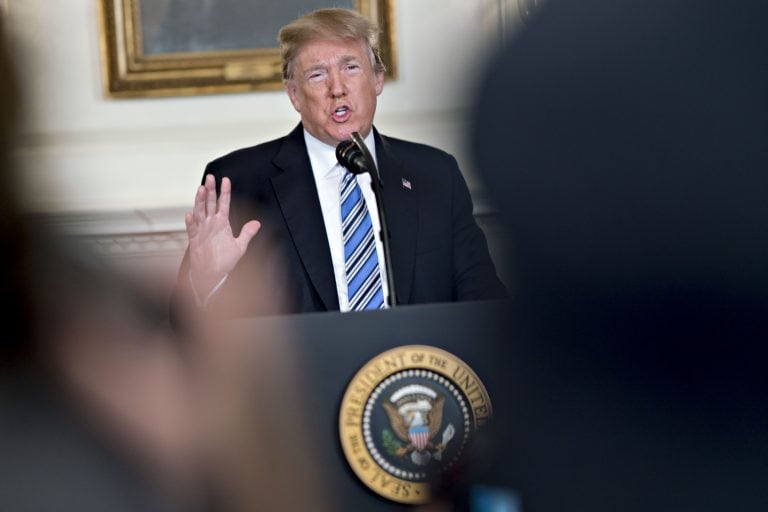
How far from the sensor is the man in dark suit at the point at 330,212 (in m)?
1.18

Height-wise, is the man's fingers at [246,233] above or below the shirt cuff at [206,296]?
above

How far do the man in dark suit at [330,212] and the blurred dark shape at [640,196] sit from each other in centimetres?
29

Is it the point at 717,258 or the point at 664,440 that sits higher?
the point at 717,258

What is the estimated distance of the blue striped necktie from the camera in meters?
1.44

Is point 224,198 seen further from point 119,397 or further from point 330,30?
point 330,30

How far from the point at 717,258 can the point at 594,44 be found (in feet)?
0.34

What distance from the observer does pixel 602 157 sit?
377 millimetres

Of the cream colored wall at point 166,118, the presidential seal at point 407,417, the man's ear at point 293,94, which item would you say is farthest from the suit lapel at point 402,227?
the cream colored wall at point 166,118

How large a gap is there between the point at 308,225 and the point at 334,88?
0.54m

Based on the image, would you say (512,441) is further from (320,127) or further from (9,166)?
(320,127)

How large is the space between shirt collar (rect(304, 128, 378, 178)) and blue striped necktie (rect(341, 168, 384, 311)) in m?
0.17

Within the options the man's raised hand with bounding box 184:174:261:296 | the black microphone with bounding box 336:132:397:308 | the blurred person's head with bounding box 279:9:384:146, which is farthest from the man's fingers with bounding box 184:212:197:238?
the blurred person's head with bounding box 279:9:384:146

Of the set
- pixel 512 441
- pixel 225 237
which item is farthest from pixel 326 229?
pixel 512 441

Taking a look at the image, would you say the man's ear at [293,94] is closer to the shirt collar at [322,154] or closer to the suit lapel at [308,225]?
the shirt collar at [322,154]
